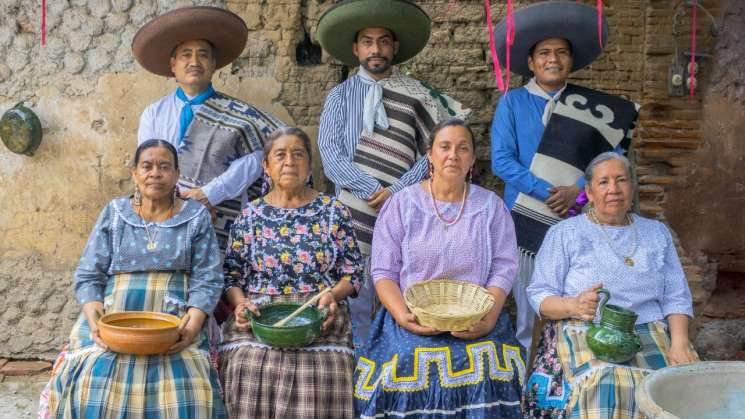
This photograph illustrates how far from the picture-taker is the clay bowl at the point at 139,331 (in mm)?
3607

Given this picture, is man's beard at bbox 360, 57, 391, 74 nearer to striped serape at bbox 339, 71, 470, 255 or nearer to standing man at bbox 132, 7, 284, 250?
striped serape at bbox 339, 71, 470, 255

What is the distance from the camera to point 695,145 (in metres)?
5.56

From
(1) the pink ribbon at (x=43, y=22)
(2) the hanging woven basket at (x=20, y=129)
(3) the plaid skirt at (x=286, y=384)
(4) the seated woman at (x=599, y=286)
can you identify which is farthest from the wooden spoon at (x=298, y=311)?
(1) the pink ribbon at (x=43, y=22)

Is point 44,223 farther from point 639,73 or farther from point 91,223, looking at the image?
point 639,73

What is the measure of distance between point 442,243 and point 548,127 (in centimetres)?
111

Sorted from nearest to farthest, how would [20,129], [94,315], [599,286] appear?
1. [599,286]
2. [94,315]
3. [20,129]

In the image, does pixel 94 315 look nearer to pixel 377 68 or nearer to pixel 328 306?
pixel 328 306

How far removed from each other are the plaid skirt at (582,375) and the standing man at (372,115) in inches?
43.5

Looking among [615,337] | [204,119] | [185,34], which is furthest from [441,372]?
[185,34]

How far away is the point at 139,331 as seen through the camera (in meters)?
3.60

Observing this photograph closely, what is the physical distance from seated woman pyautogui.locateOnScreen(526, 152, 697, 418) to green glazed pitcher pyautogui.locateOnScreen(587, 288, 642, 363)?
0.07 m

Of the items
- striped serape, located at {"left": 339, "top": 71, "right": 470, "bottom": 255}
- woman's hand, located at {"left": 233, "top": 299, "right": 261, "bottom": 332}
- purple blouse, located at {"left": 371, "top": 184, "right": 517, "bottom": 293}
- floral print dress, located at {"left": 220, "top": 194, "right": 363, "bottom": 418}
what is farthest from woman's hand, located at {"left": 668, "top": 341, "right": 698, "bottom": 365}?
woman's hand, located at {"left": 233, "top": 299, "right": 261, "bottom": 332}

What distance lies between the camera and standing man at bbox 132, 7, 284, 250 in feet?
15.3

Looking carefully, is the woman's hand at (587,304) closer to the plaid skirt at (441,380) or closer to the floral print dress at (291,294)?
the plaid skirt at (441,380)
